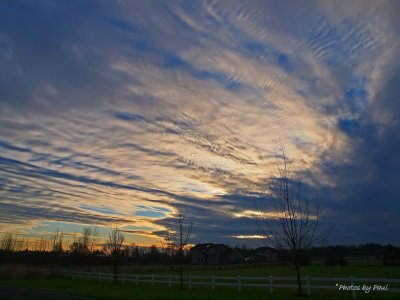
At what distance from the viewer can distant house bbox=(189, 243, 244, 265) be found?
107 m

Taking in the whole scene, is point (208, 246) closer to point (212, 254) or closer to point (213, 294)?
point (212, 254)

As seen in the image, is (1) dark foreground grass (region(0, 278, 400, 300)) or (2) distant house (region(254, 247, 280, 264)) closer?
(1) dark foreground grass (region(0, 278, 400, 300))

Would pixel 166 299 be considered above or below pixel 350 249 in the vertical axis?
below

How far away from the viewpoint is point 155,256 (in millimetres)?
111875

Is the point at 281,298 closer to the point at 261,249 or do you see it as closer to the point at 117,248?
the point at 117,248

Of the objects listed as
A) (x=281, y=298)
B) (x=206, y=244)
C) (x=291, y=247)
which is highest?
(x=206, y=244)

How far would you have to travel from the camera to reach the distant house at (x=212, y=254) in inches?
4203

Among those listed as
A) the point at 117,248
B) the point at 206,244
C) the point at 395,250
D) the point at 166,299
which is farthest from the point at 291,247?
the point at 206,244

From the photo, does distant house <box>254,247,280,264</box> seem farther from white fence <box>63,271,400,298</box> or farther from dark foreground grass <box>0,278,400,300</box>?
dark foreground grass <box>0,278,400,300</box>

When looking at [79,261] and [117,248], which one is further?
[79,261]

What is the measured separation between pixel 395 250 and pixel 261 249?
261ft

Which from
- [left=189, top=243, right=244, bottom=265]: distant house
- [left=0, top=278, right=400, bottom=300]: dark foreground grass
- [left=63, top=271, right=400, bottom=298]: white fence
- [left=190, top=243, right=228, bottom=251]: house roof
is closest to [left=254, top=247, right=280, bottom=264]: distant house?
[left=189, top=243, right=244, bottom=265]: distant house

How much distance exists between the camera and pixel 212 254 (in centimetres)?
10731

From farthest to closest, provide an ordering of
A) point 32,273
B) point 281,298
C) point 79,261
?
point 79,261 → point 32,273 → point 281,298
